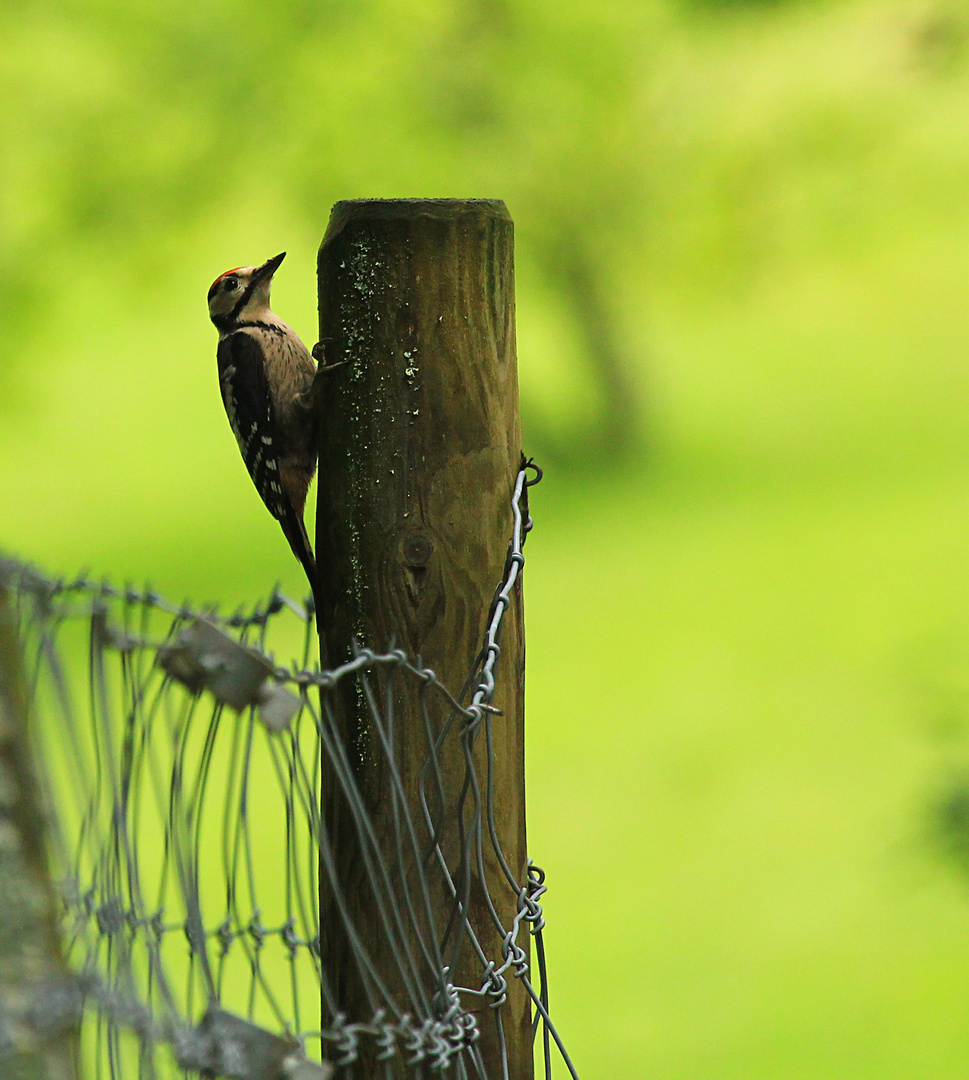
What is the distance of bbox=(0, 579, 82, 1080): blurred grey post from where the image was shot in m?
0.82

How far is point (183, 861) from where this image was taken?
0.90 m

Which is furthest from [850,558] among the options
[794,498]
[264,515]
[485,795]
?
[485,795]

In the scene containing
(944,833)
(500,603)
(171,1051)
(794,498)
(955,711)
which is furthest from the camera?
(794,498)

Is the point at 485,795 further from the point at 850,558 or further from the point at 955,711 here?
the point at 850,558

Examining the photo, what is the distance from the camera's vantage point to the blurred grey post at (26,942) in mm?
818

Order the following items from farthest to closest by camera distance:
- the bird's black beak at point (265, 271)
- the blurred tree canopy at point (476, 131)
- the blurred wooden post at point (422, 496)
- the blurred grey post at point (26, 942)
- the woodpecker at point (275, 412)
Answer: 1. the blurred tree canopy at point (476, 131)
2. the bird's black beak at point (265, 271)
3. the woodpecker at point (275, 412)
4. the blurred wooden post at point (422, 496)
5. the blurred grey post at point (26, 942)

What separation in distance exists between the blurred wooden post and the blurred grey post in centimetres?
27

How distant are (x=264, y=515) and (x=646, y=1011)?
197 inches

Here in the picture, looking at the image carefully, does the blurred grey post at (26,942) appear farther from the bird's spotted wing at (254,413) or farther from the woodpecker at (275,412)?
the bird's spotted wing at (254,413)

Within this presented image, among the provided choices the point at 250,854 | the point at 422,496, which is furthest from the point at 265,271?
the point at 250,854

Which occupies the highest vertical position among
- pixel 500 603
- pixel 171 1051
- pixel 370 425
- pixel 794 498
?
pixel 794 498

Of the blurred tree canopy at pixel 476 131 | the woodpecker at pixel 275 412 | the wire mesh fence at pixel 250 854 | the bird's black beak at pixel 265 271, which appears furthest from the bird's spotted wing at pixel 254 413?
the blurred tree canopy at pixel 476 131

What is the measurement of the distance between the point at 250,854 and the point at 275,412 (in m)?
1.02

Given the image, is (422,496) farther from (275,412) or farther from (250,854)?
(275,412)
